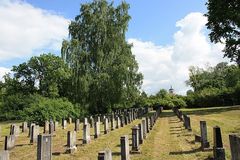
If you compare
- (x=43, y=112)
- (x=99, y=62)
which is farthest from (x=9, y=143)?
(x=99, y=62)

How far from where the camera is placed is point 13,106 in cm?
5375

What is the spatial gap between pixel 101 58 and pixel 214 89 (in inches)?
1419

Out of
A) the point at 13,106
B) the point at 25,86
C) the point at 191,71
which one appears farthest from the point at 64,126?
the point at 191,71

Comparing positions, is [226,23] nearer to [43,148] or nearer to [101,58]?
[101,58]

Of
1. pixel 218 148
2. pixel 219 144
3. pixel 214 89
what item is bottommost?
pixel 218 148

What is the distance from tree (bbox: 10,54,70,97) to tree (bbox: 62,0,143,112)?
15.3 meters

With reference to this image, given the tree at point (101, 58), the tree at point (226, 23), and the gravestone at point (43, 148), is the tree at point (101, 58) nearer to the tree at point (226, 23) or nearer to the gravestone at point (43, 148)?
the tree at point (226, 23)

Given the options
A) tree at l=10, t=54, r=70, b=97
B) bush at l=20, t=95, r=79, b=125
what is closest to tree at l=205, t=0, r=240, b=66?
bush at l=20, t=95, r=79, b=125

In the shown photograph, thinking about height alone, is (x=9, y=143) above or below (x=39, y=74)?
below

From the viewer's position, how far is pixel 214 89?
7369cm

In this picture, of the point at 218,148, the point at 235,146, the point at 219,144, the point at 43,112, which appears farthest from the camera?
the point at 43,112

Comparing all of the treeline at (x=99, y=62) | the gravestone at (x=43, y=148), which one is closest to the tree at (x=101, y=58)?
the treeline at (x=99, y=62)

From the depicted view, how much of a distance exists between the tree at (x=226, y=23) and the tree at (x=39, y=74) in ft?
92.0

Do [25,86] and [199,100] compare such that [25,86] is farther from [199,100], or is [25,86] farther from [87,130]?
[87,130]
